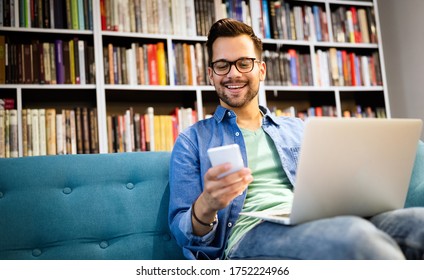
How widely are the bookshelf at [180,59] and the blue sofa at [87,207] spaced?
894 millimetres

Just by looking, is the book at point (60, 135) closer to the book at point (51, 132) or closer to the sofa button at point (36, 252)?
the book at point (51, 132)

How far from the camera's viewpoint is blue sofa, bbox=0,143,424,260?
1.16 m

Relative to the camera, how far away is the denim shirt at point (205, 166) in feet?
3.51

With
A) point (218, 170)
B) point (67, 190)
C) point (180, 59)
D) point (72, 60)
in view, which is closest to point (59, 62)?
point (72, 60)

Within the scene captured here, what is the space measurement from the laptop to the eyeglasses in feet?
1.80

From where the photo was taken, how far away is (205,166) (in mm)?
1171

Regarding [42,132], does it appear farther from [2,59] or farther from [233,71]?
[233,71]

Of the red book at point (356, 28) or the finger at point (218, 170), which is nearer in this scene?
the finger at point (218, 170)

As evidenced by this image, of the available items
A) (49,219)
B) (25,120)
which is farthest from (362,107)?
(49,219)

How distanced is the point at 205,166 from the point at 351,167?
45 cm

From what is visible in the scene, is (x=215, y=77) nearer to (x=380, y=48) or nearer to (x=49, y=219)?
(x=49, y=219)

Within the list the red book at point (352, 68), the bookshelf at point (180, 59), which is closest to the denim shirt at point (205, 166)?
the bookshelf at point (180, 59)

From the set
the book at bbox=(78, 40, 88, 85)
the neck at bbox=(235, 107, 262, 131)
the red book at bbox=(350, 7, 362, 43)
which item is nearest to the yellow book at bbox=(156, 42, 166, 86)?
the book at bbox=(78, 40, 88, 85)

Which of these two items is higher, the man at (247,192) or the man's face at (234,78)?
the man's face at (234,78)
